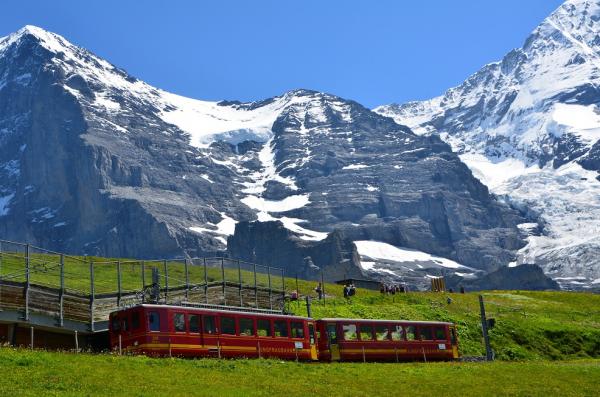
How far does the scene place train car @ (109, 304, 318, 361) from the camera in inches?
1891

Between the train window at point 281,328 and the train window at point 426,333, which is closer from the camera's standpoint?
the train window at point 281,328

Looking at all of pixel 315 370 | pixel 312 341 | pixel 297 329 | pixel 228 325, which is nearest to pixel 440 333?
pixel 312 341

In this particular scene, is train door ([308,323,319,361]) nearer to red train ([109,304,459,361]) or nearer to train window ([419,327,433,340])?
red train ([109,304,459,361])

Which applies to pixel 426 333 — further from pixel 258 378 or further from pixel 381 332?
pixel 258 378

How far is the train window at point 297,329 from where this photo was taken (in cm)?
5659

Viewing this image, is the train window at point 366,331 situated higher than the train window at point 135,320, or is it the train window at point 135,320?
the train window at point 135,320

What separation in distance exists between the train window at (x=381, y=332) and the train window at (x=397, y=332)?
619 millimetres

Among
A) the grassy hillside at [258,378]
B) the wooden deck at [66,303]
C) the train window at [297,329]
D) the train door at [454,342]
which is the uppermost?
the wooden deck at [66,303]

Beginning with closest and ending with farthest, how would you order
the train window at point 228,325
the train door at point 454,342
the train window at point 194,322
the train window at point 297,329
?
the train window at point 194,322 < the train window at point 228,325 < the train window at point 297,329 < the train door at point 454,342

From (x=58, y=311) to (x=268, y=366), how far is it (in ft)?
45.8

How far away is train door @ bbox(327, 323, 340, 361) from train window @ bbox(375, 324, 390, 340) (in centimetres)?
363

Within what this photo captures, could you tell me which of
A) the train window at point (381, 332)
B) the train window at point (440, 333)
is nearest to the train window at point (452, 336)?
the train window at point (440, 333)

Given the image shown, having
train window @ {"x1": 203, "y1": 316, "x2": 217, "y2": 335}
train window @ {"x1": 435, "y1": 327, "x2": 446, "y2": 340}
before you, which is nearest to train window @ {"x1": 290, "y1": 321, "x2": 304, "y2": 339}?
train window @ {"x1": 203, "y1": 316, "x2": 217, "y2": 335}

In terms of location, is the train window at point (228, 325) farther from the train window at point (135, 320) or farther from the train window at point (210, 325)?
the train window at point (135, 320)
